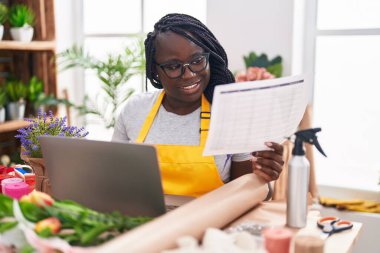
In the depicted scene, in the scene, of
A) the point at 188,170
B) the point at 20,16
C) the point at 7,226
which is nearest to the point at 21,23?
the point at 20,16

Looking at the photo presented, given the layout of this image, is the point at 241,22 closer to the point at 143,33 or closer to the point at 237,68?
the point at 237,68

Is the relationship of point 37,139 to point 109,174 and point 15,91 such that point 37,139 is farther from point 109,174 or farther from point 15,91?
point 15,91

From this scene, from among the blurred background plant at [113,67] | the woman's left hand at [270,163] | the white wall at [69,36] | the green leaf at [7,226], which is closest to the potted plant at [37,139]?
the green leaf at [7,226]

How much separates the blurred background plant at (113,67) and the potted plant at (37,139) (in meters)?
1.74

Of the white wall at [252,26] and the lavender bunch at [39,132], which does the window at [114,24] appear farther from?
the lavender bunch at [39,132]

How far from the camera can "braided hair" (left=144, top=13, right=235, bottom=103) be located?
146cm

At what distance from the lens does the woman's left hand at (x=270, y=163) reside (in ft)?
3.94

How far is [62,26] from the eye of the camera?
11.2 ft

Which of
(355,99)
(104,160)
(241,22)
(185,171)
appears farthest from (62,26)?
(104,160)

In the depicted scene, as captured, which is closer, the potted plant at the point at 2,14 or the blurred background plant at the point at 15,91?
the potted plant at the point at 2,14

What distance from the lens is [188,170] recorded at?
1449 millimetres

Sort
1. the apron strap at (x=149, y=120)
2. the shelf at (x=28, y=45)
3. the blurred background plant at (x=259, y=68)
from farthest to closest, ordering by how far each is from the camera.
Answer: the shelf at (x=28, y=45)
the blurred background plant at (x=259, y=68)
the apron strap at (x=149, y=120)

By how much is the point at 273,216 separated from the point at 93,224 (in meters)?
0.44

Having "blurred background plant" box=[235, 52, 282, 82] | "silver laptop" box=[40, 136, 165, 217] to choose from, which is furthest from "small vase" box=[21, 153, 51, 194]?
"blurred background plant" box=[235, 52, 282, 82]
